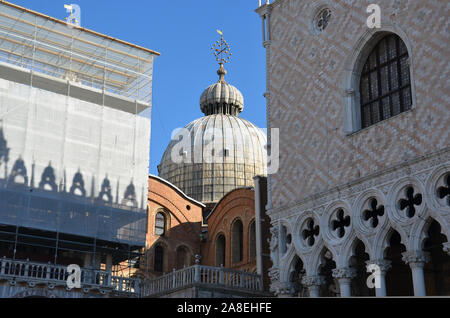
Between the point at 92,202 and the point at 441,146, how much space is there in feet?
38.4

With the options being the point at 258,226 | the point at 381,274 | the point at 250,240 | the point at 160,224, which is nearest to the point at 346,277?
the point at 381,274

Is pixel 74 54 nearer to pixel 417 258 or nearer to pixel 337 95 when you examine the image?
pixel 337 95

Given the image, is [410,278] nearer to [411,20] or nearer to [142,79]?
[411,20]

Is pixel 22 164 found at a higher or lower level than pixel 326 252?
higher

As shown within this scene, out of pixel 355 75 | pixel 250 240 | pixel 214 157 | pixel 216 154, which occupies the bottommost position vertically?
pixel 250 240

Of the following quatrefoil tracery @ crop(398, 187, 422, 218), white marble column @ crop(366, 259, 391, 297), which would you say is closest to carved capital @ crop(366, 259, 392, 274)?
white marble column @ crop(366, 259, 391, 297)

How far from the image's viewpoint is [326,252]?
55.0 ft

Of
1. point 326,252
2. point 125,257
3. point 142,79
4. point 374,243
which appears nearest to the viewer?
point 374,243

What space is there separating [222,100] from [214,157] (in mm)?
5852

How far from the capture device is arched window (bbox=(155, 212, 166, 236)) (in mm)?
27344

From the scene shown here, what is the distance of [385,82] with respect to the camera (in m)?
16.4

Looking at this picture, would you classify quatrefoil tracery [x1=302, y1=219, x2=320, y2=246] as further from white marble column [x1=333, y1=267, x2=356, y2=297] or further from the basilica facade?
white marble column [x1=333, y1=267, x2=356, y2=297]
